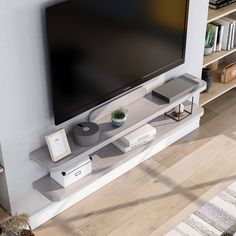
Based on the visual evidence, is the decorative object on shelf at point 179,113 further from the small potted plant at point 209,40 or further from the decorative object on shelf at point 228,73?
the decorative object on shelf at point 228,73

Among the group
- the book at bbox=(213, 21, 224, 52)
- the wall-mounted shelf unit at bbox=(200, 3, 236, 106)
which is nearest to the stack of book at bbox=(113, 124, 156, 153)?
the wall-mounted shelf unit at bbox=(200, 3, 236, 106)

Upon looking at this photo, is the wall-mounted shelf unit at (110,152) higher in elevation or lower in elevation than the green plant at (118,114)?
lower

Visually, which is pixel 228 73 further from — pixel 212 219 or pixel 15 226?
pixel 15 226

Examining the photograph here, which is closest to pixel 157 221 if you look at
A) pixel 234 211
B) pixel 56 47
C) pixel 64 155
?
pixel 234 211

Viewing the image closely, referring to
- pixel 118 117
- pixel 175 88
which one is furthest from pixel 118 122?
pixel 175 88

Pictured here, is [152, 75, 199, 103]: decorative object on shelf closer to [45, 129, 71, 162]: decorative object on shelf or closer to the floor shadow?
the floor shadow

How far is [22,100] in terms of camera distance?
2566mm

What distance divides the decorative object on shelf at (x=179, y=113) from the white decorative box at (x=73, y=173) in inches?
28.3

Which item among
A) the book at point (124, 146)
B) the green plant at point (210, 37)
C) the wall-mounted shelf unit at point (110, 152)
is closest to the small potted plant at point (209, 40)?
the green plant at point (210, 37)

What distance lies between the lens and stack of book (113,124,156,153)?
3111 millimetres

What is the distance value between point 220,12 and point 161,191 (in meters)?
1.31

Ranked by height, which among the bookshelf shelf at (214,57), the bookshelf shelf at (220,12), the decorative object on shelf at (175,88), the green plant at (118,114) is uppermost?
the bookshelf shelf at (220,12)

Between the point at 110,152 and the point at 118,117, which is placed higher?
the point at 118,117

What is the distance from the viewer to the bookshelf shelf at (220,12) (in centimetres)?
355
